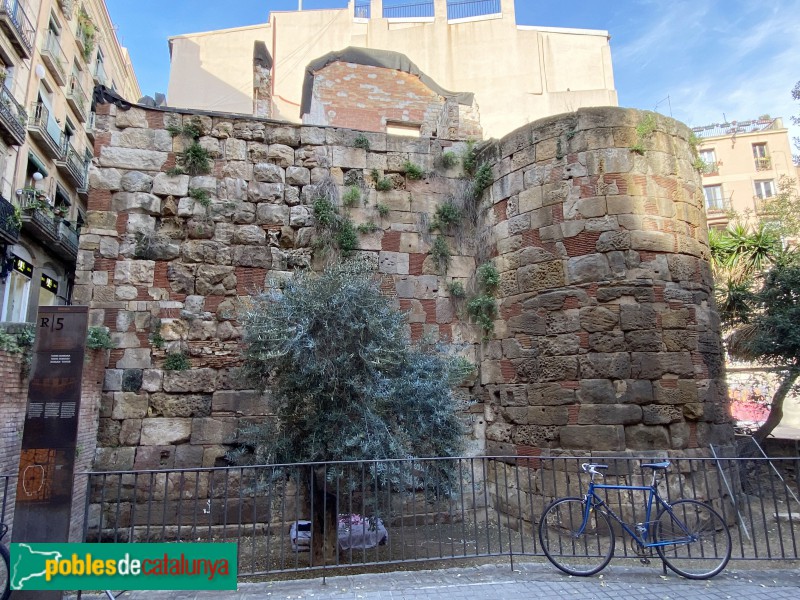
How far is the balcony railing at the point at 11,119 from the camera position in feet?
43.7

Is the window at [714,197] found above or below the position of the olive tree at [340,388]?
above

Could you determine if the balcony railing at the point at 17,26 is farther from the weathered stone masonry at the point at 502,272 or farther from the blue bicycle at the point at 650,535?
the blue bicycle at the point at 650,535

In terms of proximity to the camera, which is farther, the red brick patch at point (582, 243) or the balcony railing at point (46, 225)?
the balcony railing at point (46, 225)

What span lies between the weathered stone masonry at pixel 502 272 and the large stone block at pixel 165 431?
19 millimetres

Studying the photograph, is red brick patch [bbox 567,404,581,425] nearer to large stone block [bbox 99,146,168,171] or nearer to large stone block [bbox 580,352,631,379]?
large stone block [bbox 580,352,631,379]

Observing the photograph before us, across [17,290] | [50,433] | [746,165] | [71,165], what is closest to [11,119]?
[71,165]

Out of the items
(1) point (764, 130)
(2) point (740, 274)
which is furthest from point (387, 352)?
(1) point (764, 130)

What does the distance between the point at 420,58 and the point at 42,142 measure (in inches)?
490

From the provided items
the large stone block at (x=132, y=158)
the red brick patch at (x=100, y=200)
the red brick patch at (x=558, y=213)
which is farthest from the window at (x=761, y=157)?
the red brick patch at (x=100, y=200)

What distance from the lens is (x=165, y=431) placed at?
7.14 metres

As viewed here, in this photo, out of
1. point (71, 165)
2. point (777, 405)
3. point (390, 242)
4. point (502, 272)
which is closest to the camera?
point (502, 272)

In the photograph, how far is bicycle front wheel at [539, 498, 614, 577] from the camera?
187 inches

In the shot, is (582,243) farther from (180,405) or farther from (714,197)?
(714,197)

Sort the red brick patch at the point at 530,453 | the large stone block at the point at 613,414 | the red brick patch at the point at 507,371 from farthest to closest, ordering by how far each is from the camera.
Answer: the red brick patch at the point at 507,371 < the red brick patch at the point at 530,453 < the large stone block at the point at 613,414
